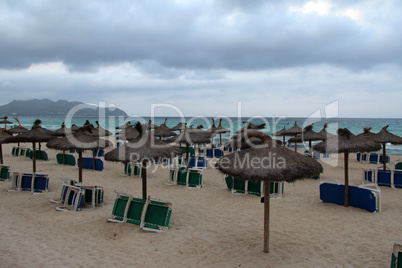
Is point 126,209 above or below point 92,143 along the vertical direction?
below

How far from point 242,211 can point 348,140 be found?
11.6 ft

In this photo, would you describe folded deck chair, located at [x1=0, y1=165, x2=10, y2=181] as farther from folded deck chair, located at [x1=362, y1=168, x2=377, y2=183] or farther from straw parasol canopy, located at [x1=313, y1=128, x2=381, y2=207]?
folded deck chair, located at [x1=362, y1=168, x2=377, y2=183]

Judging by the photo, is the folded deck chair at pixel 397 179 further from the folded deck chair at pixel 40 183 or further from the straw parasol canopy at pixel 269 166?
the folded deck chair at pixel 40 183

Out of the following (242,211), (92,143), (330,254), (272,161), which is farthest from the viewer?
(92,143)

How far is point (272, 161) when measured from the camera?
4746 mm

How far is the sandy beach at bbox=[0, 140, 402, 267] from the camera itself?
16.1 feet

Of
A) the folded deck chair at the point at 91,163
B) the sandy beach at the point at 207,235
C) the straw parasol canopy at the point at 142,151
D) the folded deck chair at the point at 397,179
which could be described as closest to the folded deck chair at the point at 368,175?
the folded deck chair at the point at 397,179

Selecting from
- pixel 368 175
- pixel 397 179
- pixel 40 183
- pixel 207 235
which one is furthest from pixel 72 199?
pixel 397 179

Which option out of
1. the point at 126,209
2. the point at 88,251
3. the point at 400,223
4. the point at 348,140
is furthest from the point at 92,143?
the point at 400,223

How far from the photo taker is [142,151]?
6562 millimetres

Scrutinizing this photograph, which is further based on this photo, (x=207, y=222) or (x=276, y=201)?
(x=276, y=201)

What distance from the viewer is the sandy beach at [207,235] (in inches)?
193

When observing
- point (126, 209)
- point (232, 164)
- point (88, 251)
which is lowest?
point (88, 251)

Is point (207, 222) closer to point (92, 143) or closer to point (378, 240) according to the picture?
point (378, 240)
